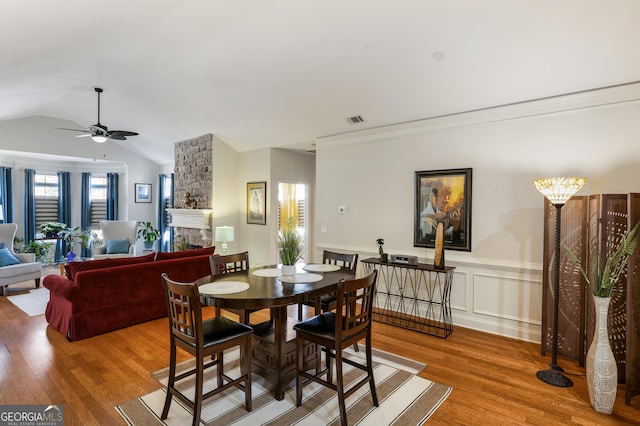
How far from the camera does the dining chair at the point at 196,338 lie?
220 centimetres

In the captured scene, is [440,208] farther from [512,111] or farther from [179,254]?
[179,254]

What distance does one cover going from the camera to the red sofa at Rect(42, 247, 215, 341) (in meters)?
3.83

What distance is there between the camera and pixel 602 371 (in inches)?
100

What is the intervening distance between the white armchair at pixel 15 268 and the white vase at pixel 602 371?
7.96m

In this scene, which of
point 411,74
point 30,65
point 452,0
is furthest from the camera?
point 30,65

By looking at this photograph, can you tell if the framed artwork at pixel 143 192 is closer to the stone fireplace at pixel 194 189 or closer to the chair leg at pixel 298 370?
the stone fireplace at pixel 194 189

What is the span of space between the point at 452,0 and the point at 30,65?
4799 millimetres

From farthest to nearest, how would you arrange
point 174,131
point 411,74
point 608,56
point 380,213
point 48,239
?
point 48,239 → point 174,131 → point 380,213 → point 411,74 → point 608,56

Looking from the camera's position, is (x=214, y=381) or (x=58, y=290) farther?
(x=58, y=290)

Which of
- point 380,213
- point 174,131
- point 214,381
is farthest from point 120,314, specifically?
point 174,131

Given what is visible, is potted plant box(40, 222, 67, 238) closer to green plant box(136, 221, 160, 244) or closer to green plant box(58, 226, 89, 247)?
green plant box(58, 226, 89, 247)

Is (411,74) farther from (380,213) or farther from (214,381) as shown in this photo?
(214,381)

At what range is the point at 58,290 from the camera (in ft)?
13.1

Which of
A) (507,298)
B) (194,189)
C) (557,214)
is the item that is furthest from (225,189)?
(557,214)
